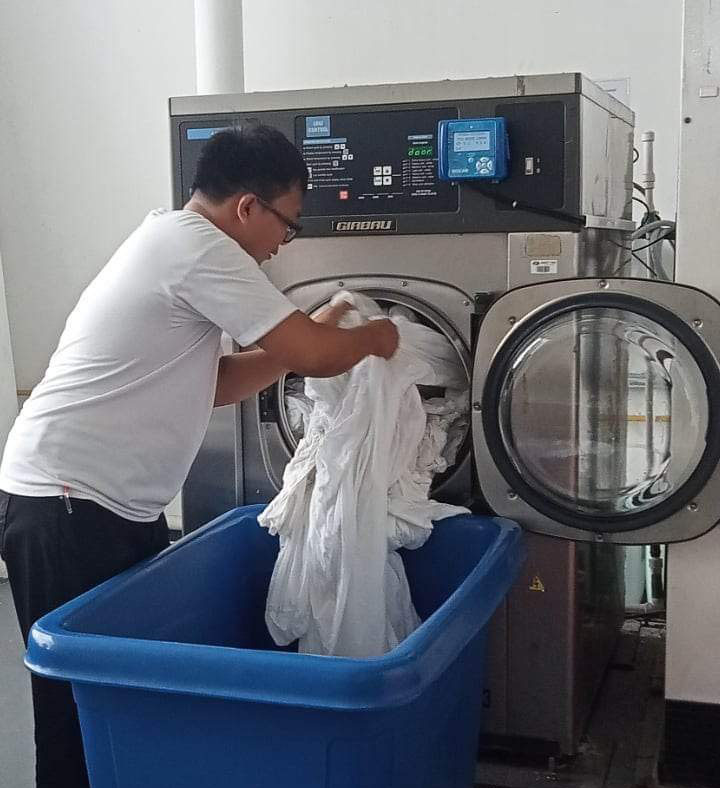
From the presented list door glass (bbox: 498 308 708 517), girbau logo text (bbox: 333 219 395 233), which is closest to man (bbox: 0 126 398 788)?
girbau logo text (bbox: 333 219 395 233)

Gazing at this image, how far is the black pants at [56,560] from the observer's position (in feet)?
5.87

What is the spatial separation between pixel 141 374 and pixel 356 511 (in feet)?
1.63

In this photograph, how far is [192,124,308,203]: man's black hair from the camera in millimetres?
1866

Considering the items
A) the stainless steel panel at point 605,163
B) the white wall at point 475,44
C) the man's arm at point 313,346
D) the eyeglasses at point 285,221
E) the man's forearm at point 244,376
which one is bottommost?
the man's forearm at point 244,376

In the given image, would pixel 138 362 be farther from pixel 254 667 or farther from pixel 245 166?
pixel 254 667

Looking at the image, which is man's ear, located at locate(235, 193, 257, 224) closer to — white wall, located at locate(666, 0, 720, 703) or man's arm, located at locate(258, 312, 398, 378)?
man's arm, located at locate(258, 312, 398, 378)

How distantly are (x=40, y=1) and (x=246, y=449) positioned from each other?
220cm

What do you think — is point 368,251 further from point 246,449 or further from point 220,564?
point 220,564

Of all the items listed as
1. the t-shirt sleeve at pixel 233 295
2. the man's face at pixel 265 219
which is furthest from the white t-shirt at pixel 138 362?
the man's face at pixel 265 219

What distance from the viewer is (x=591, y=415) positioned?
6.96 feet

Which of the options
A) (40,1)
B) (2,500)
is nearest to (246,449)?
(2,500)

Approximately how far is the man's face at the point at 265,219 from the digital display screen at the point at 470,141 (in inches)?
14.4

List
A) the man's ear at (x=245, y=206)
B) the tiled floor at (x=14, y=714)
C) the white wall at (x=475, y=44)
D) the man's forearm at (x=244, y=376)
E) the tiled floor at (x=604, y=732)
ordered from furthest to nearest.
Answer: the white wall at (x=475, y=44) < the tiled floor at (x=14, y=714) < the tiled floor at (x=604, y=732) < the man's forearm at (x=244, y=376) < the man's ear at (x=245, y=206)

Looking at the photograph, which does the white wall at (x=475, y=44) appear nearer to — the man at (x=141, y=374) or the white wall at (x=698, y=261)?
the white wall at (x=698, y=261)
